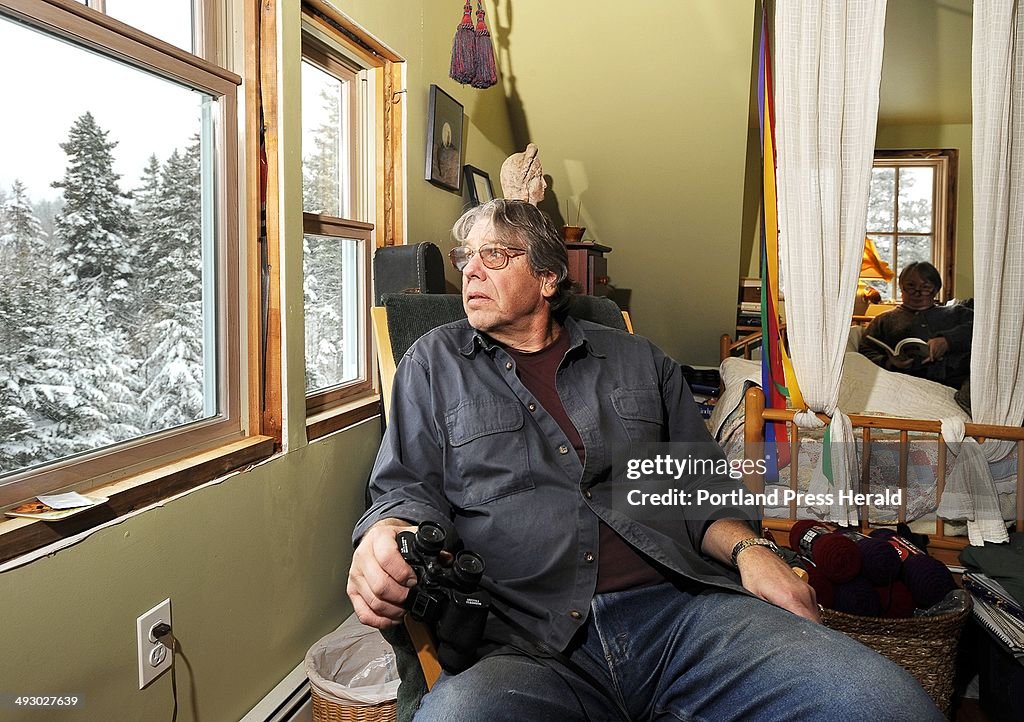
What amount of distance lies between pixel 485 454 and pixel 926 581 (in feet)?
4.10

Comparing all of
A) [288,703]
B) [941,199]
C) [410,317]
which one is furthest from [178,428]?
[941,199]

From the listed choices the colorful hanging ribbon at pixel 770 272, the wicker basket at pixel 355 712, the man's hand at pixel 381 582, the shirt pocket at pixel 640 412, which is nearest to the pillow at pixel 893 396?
the colorful hanging ribbon at pixel 770 272

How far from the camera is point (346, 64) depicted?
227cm

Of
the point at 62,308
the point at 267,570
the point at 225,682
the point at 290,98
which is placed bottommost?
the point at 225,682

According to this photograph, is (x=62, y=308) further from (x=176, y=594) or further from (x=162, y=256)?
(x=176, y=594)

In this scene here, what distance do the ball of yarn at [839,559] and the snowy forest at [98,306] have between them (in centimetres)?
150

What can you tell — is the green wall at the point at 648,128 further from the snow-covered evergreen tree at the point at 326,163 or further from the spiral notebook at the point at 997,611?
the spiral notebook at the point at 997,611

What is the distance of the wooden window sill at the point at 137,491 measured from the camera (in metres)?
1.09

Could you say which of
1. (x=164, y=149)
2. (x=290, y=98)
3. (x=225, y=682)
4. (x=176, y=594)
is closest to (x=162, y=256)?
(x=164, y=149)

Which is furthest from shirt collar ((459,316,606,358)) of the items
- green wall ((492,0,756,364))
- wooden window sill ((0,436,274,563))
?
green wall ((492,0,756,364))

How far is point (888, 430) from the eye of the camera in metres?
2.43

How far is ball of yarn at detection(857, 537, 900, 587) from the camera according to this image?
6.22ft

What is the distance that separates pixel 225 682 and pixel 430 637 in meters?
0.67

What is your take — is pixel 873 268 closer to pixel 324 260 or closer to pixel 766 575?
pixel 324 260
